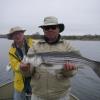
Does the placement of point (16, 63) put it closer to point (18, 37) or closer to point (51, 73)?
point (18, 37)

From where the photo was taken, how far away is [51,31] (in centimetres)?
455

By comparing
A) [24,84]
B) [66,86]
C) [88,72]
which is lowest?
[88,72]

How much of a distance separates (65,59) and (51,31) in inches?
23.0

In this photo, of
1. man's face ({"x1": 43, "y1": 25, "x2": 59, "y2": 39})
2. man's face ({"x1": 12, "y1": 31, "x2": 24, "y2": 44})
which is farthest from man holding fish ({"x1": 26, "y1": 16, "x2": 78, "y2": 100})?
man's face ({"x1": 12, "y1": 31, "x2": 24, "y2": 44})

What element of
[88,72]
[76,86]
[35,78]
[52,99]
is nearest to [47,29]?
[35,78]

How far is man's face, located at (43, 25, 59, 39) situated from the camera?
4555mm

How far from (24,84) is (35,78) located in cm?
169

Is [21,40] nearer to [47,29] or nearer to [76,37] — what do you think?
[47,29]

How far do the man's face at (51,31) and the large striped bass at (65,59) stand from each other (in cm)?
41

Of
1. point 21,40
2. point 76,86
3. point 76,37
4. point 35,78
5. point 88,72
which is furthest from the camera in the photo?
point 76,37

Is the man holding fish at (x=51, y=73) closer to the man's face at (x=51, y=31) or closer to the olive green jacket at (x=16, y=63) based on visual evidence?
the man's face at (x=51, y=31)

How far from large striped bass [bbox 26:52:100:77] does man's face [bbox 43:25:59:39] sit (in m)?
0.41

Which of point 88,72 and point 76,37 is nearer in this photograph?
point 88,72

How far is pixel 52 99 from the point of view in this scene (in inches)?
181
